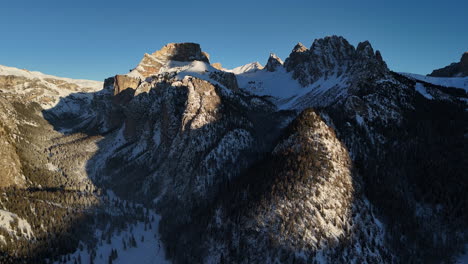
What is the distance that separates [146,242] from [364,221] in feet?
194

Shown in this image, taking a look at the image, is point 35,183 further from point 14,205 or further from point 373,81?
point 373,81

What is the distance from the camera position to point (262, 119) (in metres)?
160

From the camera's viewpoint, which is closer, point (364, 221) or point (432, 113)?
point (364, 221)

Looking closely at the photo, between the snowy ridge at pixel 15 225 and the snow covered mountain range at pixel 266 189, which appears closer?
the snow covered mountain range at pixel 266 189

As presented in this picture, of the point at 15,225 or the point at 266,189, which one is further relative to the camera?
the point at 15,225

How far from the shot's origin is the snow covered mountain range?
65000 millimetres

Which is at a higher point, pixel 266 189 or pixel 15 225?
pixel 266 189

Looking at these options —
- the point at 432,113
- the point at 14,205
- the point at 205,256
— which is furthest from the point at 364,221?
the point at 14,205

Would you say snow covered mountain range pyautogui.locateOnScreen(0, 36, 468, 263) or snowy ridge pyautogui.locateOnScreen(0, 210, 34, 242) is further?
snowy ridge pyautogui.locateOnScreen(0, 210, 34, 242)

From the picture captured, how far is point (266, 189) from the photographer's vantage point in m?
71.8

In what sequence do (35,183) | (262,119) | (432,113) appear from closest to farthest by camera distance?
(432,113), (35,183), (262,119)

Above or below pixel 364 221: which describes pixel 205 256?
below

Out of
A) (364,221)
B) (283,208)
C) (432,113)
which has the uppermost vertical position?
(432,113)

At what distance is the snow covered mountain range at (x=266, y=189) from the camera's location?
65000 mm
